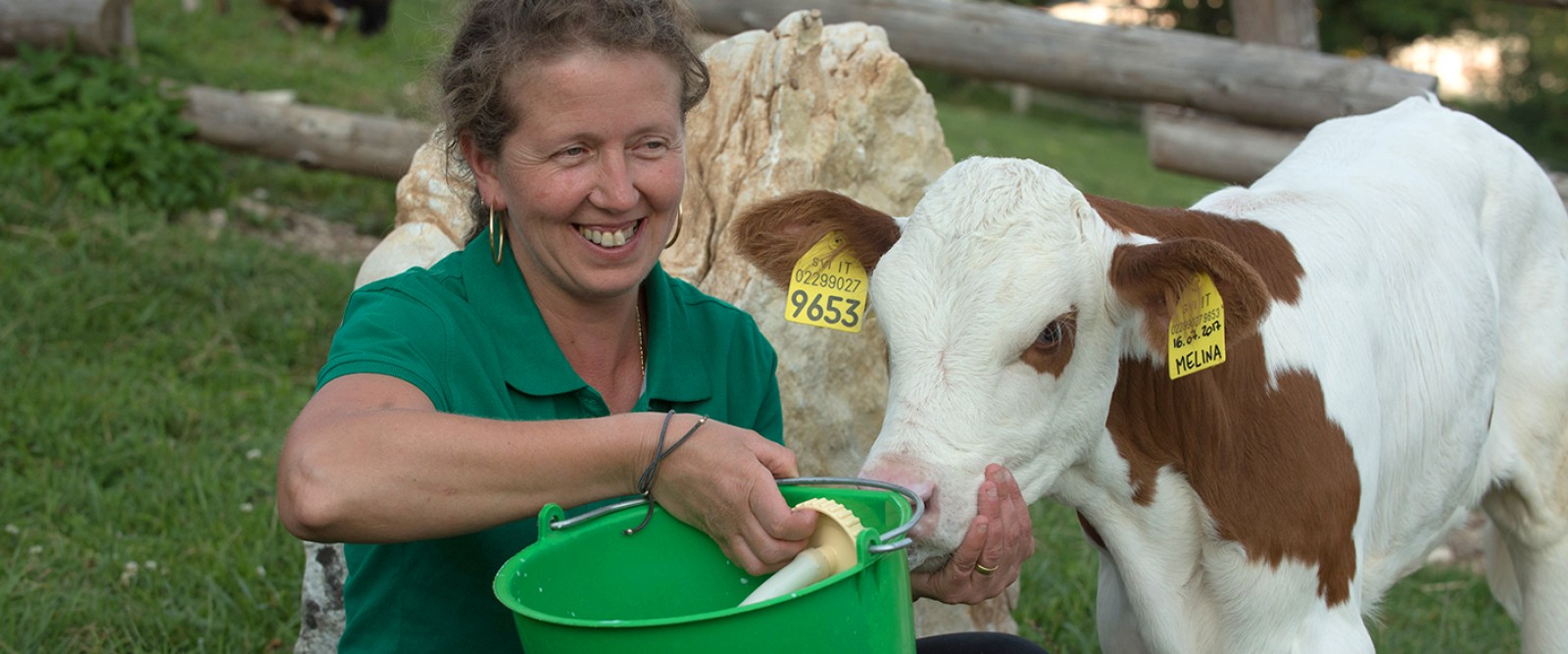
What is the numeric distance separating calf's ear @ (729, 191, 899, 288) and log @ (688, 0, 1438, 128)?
3.97 meters

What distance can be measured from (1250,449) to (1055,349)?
546 mm

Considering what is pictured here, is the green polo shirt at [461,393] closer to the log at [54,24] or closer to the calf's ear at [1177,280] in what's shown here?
the calf's ear at [1177,280]

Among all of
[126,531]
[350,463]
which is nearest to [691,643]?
[350,463]

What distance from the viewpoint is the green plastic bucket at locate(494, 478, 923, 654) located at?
154 centimetres

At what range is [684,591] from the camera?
79.7 inches

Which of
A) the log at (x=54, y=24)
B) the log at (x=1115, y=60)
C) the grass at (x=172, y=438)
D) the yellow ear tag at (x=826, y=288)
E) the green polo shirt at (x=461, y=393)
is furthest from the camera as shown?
the log at (x=54, y=24)

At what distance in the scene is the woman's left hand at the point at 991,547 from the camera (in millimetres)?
2119

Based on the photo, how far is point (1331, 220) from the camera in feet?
10.1

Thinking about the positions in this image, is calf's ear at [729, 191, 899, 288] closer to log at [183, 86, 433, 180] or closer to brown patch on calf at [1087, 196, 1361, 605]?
brown patch on calf at [1087, 196, 1361, 605]

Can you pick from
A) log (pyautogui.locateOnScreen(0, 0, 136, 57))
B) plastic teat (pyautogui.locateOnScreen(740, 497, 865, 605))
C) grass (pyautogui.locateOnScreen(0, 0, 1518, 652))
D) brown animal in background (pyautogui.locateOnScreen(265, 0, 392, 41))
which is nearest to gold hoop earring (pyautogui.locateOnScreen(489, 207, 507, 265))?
grass (pyautogui.locateOnScreen(0, 0, 1518, 652))

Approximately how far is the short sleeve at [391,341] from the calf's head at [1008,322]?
683mm

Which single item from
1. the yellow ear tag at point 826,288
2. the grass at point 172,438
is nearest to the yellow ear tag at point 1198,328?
the yellow ear tag at point 826,288

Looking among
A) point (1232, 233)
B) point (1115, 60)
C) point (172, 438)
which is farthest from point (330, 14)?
point (1232, 233)

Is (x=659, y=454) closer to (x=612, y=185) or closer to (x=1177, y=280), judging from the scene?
(x=612, y=185)
